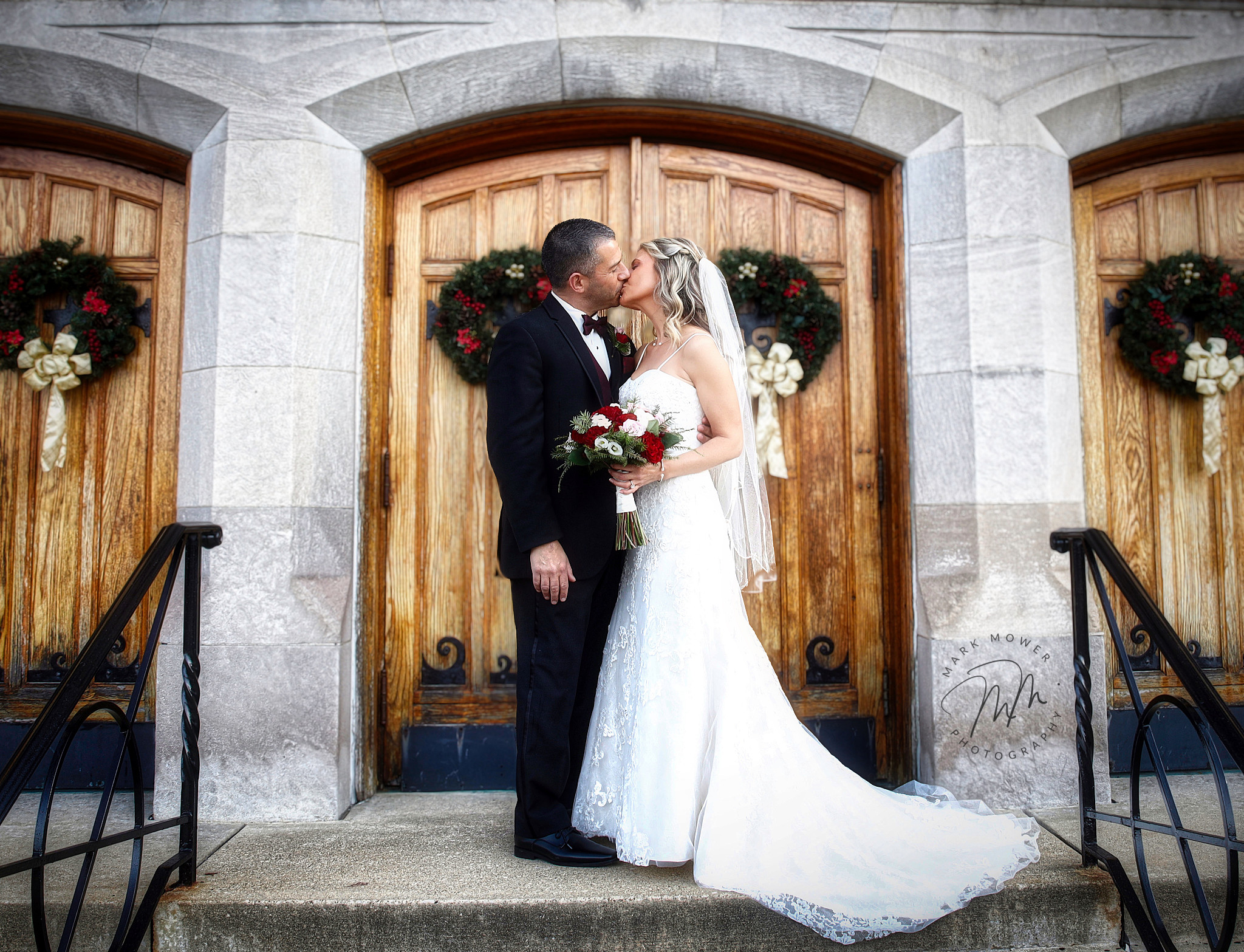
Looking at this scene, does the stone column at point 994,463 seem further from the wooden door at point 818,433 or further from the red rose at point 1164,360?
the red rose at point 1164,360

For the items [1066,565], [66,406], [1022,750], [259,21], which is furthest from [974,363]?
[66,406]

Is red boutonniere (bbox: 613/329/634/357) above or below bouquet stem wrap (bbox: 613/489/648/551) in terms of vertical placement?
above

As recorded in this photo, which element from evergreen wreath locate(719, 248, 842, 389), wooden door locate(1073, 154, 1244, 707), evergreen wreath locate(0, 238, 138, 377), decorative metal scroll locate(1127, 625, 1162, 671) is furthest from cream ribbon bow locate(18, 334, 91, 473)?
decorative metal scroll locate(1127, 625, 1162, 671)

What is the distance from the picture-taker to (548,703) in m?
2.67

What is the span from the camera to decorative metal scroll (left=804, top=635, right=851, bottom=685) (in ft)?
12.1

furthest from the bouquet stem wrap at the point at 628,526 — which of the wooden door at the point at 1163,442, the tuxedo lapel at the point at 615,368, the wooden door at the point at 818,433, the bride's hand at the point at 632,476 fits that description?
the wooden door at the point at 1163,442

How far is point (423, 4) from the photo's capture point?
347cm

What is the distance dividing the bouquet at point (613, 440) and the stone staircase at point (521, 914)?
1.32 m

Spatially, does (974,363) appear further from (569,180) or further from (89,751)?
(89,751)

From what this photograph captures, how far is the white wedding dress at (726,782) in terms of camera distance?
232cm

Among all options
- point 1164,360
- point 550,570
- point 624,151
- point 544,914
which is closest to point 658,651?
point 550,570

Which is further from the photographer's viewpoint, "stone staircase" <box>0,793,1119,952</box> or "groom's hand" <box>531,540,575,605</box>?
"groom's hand" <box>531,540,575,605</box>

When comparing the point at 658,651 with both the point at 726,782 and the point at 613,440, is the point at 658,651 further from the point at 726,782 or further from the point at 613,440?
the point at 613,440

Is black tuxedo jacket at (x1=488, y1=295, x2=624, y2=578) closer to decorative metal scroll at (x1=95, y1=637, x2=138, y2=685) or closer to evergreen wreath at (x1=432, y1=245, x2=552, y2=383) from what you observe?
evergreen wreath at (x1=432, y1=245, x2=552, y2=383)
